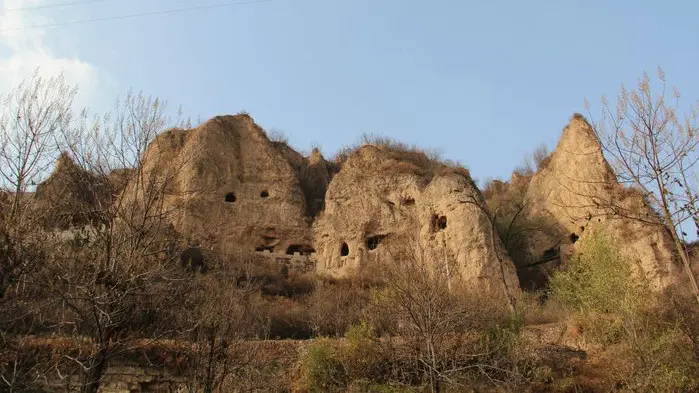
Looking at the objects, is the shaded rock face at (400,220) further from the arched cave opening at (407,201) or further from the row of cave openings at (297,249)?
the row of cave openings at (297,249)

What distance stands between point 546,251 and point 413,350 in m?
14.0

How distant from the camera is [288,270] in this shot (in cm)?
2448

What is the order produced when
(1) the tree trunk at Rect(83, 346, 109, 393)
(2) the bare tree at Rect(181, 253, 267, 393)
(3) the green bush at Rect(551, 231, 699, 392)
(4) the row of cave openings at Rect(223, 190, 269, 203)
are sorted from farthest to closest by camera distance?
1. (4) the row of cave openings at Rect(223, 190, 269, 203)
2. (3) the green bush at Rect(551, 231, 699, 392)
3. (2) the bare tree at Rect(181, 253, 267, 393)
4. (1) the tree trunk at Rect(83, 346, 109, 393)

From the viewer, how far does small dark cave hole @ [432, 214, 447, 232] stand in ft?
78.4

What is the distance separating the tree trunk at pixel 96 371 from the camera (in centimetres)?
716

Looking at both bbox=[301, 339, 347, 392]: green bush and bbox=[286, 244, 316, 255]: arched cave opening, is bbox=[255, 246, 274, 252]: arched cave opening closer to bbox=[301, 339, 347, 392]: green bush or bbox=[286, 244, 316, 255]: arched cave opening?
bbox=[286, 244, 316, 255]: arched cave opening

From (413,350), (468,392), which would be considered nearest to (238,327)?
(413,350)

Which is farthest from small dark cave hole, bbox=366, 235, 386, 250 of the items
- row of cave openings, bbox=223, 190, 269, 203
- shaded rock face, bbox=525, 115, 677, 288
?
shaded rock face, bbox=525, 115, 677, 288

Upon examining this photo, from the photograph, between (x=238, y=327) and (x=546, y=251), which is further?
(x=546, y=251)

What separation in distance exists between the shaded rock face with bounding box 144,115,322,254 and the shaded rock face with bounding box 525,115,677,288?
1083 cm

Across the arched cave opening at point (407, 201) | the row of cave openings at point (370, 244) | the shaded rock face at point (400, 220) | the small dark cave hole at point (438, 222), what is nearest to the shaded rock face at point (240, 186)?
the shaded rock face at point (400, 220)

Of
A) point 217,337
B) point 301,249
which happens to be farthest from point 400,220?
point 217,337

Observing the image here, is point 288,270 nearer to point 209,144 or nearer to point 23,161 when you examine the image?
point 209,144

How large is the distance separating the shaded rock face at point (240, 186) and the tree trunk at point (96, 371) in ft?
56.6
